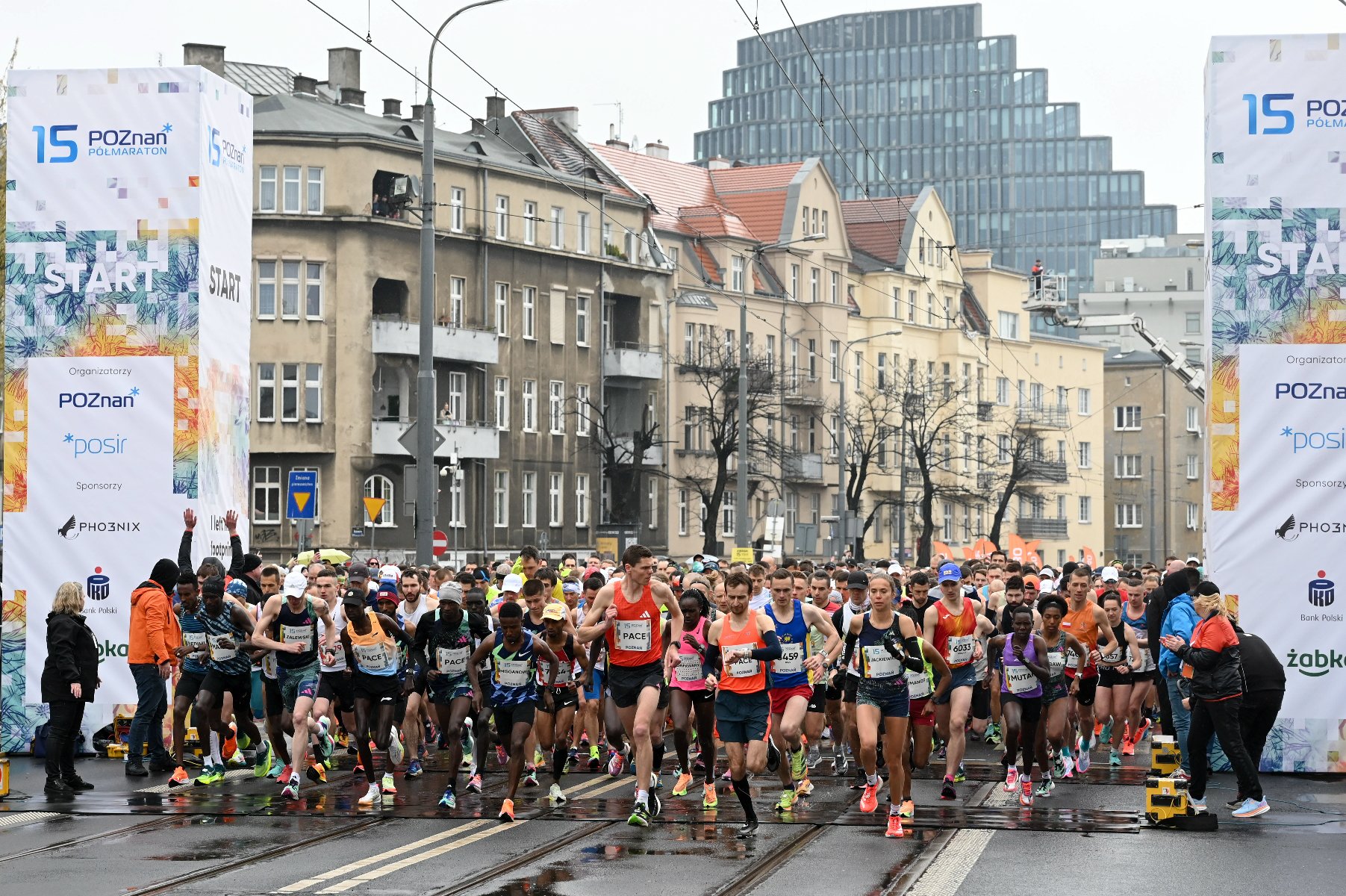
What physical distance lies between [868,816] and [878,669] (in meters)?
1.23

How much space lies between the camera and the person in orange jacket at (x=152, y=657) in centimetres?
1839

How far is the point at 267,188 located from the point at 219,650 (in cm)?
3956

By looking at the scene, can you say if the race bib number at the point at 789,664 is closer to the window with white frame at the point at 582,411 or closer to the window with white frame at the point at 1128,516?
the window with white frame at the point at 582,411

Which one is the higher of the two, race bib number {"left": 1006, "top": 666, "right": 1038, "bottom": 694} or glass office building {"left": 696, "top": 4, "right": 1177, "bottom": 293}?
glass office building {"left": 696, "top": 4, "right": 1177, "bottom": 293}

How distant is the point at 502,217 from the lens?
60969mm

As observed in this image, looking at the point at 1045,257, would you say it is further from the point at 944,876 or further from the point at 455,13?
the point at 944,876

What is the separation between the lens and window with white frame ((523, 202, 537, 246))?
61.8 m

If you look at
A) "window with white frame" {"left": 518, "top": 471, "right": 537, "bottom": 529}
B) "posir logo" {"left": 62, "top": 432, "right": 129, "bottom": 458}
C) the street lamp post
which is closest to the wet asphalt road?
"posir logo" {"left": 62, "top": 432, "right": 129, "bottom": 458}

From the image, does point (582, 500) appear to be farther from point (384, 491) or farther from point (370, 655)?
point (370, 655)

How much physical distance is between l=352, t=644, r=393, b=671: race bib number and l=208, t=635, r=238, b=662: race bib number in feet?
5.48

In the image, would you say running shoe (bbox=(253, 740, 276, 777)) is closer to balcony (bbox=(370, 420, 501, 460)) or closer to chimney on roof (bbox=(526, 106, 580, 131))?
balcony (bbox=(370, 420, 501, 460))

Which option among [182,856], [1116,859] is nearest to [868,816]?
[1116,859]

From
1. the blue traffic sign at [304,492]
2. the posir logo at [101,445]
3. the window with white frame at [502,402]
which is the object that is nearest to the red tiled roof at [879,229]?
the window with white frame at [502,402]

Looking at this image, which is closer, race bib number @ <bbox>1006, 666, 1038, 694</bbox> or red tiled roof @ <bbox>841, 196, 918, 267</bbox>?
race bib number @ <bbox>1006, 666, 1038, 694</bbox>
